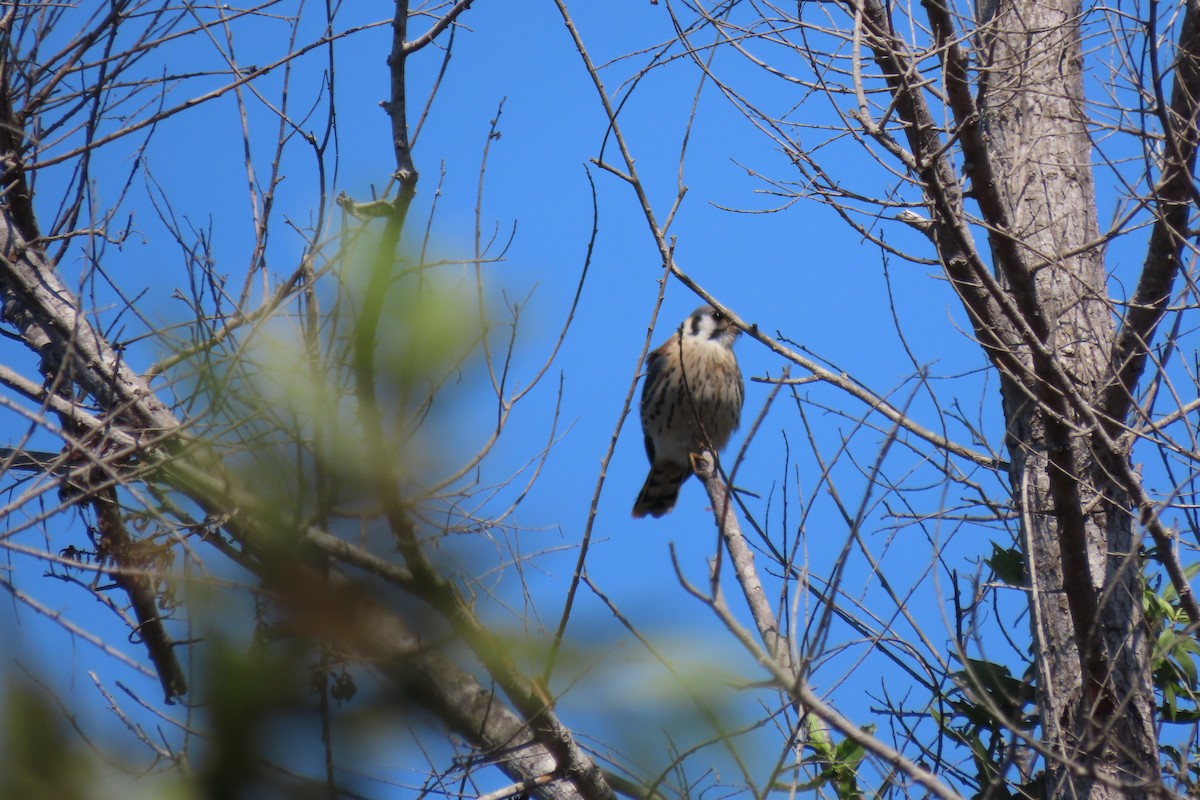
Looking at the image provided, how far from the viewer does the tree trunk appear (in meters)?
2.74

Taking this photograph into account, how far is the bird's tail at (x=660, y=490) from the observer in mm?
6121

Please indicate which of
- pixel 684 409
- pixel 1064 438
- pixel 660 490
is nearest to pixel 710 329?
pixel 684 409

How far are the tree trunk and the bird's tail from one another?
9.31 ft

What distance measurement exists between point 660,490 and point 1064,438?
11.3 ft

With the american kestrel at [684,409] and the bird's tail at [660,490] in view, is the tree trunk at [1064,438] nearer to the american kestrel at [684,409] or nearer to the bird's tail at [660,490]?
the american kestrel at [684,409]

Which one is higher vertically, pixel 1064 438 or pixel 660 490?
pixel 660 490

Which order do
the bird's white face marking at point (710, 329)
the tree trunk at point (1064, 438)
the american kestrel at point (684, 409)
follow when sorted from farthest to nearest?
the bird's white face marking at point (710, 329), the american kestrel at point (684, 409), the tree trunk at point (1064, 438)

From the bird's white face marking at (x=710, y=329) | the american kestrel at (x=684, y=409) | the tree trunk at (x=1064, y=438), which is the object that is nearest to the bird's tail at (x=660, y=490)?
the american kestrel at (x=684, y=409)

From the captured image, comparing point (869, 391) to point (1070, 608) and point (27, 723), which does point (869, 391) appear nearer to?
point (1070, 608)

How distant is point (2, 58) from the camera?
314cm

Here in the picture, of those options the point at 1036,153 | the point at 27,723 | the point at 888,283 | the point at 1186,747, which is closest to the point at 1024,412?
the point at 888,283

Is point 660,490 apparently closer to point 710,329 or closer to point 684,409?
point 684,409

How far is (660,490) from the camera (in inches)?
242

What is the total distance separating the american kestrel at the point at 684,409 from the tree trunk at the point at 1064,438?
Result: 251 centimetres
